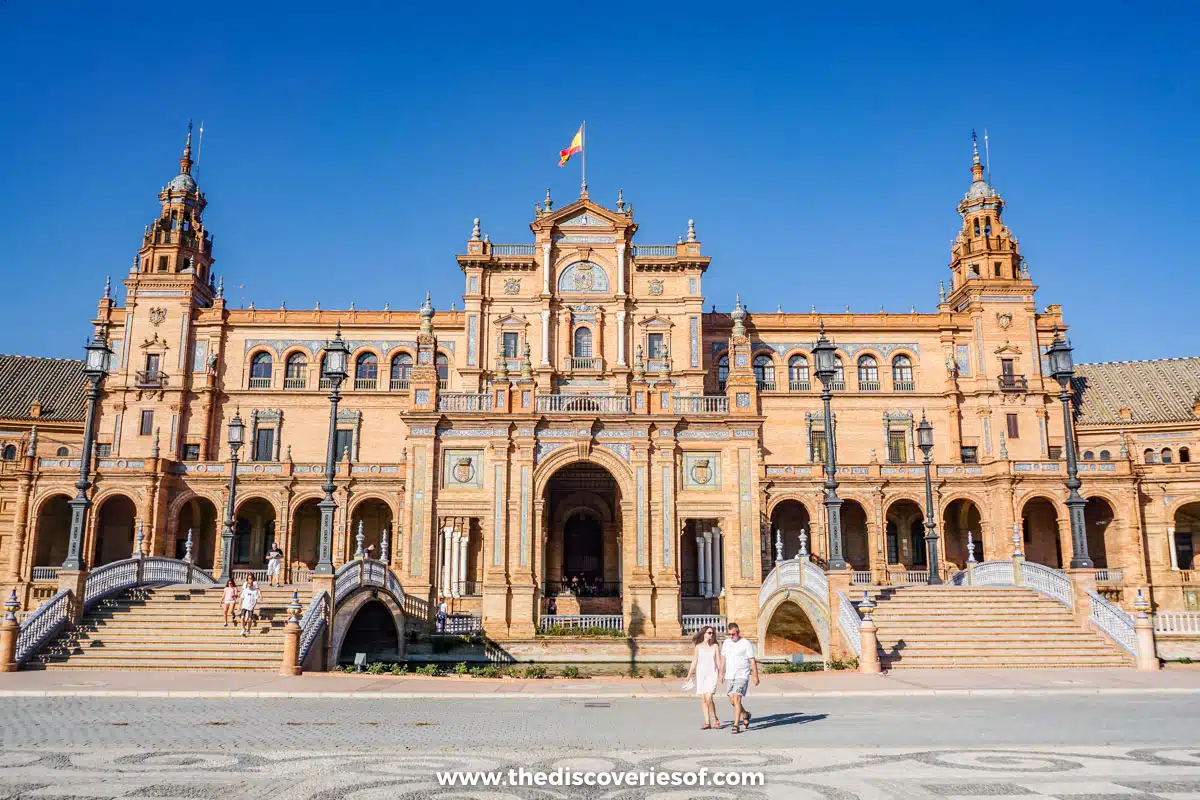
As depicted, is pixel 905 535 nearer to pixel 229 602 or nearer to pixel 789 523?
pixel 789 523

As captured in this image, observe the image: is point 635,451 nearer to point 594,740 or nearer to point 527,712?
point 527,712

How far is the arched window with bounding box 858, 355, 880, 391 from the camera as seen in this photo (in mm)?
52219

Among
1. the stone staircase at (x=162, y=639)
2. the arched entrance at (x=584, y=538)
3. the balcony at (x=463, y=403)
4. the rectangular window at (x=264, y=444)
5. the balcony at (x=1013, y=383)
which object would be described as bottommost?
the stone staircase at (x=162, y=639)

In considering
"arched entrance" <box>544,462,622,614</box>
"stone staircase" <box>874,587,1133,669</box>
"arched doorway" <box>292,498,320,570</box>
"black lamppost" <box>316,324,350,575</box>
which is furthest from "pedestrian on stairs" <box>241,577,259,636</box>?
"arched doorway" <box>292,498,320,570</box>

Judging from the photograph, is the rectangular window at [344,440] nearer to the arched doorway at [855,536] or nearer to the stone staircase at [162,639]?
the stone staircase at [162,639]

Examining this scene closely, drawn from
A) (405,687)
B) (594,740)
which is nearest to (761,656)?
(405,687)

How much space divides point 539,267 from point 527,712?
37.0m

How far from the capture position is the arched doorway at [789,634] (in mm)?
29438

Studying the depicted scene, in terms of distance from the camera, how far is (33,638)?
2136 centimetres

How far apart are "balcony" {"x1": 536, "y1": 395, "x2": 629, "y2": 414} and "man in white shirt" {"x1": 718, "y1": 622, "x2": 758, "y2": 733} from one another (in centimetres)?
2077

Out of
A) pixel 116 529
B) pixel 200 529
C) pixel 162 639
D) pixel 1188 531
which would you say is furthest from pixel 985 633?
pixel 116 529

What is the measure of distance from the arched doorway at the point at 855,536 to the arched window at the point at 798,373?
24.9 ft

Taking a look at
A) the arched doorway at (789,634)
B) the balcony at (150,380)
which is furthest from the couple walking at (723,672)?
the balcony at (150,380)

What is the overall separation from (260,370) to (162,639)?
31575mm
